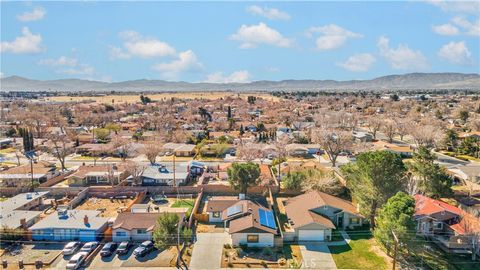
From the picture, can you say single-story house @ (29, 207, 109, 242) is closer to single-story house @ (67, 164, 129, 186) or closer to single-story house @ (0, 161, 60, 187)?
single-story house @ (67, 164, 129, 186)

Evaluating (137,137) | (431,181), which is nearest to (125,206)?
(431,181)

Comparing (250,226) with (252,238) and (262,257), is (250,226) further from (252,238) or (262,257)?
(262,257)

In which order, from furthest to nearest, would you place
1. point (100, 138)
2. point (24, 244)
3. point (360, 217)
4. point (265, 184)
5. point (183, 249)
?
point (100, 138)
point (265, 184)
point (360, 217)
point (24, 244)
point (183, 249)

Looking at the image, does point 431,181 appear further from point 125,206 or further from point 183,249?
point 125,206

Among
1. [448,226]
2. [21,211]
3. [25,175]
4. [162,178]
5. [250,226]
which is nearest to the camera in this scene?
[250,226]

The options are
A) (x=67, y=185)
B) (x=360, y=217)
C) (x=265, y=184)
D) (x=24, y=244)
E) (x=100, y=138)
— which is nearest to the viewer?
(x=24, y=244)

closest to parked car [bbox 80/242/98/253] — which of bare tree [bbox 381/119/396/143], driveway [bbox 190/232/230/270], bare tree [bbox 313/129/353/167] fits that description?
driveway [bbox 190/232/230/270]

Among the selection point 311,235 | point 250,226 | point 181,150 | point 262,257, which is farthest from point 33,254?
point 181,150
